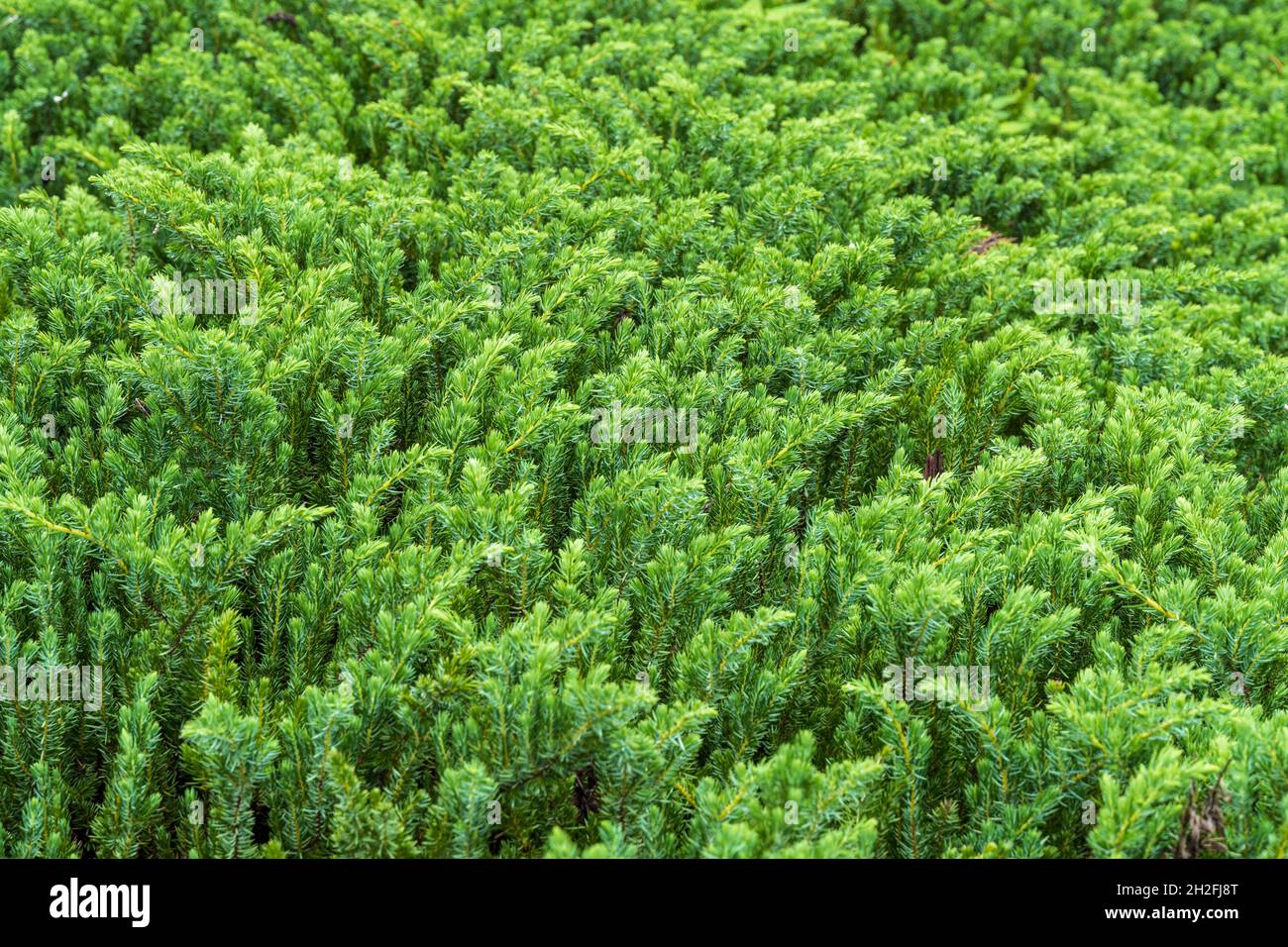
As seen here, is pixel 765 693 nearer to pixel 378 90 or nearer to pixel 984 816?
pixel 984 816

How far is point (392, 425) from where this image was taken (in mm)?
3240

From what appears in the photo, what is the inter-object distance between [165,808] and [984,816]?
1964 mm

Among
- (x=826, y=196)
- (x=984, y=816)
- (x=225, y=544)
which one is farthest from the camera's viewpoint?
(x=826, y=196)

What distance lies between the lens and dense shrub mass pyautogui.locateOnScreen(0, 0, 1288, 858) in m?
→ 2.41

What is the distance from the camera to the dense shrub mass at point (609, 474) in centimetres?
241

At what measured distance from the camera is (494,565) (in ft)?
9.24

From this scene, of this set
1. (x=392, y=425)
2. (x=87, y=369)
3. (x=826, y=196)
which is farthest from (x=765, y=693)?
(x=826, y=196)

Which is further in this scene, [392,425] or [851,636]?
[392,425]

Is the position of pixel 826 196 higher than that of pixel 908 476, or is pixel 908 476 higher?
pixel 826 196

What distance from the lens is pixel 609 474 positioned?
3205 mm
